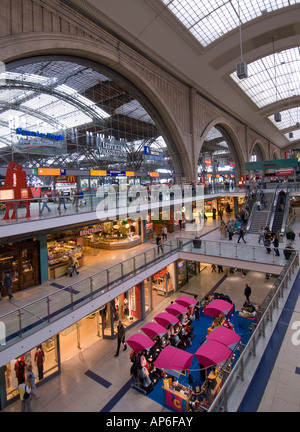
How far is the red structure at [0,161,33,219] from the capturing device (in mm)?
8398

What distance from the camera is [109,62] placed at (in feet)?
55.7

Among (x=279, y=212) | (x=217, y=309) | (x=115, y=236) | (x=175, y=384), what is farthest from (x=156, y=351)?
(x=279, y=212)

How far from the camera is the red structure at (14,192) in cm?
840

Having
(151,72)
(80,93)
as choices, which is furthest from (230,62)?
A: (80,93)

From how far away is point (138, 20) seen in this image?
15.9 metres

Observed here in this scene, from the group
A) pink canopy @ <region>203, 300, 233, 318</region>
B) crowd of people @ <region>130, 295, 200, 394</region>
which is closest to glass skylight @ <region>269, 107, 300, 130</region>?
crowd of people @ <region>130, 295, 200, 394</region>

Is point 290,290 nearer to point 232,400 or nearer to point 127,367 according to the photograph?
point 232,400

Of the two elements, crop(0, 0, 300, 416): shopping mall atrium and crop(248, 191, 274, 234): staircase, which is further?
crop(248, 191, 274, 234): staircase

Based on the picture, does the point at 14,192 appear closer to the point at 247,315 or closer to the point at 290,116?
the point at 247,315

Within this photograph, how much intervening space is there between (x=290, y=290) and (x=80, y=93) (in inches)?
682

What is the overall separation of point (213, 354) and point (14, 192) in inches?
329

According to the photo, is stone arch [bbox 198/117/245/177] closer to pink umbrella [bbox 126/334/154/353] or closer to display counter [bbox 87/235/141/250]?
display counter [bbox 87/235/141/250]

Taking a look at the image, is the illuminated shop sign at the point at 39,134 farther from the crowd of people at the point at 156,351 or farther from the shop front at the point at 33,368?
the crowd of people at the point at 156,351

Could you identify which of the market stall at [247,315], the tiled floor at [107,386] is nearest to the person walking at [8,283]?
the tiled floor at [107,386]
